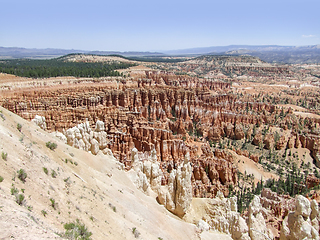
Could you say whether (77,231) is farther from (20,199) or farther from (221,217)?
(221,217)

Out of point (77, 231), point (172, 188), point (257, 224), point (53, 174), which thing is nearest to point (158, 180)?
point (172, 188)

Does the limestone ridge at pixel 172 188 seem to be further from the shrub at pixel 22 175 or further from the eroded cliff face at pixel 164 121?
the shrub at pixel 22 175

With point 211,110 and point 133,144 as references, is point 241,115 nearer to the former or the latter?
point 211,110

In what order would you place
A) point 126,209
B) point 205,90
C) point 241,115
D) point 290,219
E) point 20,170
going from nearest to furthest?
point 20,170, point 126,209, point 290,219, point 241,115, point 205,90

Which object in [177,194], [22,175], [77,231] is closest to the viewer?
[77,231]

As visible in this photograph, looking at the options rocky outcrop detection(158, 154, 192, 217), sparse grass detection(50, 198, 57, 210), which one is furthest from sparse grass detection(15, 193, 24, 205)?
rocky outcrop detection(158, 154, 192, 217)

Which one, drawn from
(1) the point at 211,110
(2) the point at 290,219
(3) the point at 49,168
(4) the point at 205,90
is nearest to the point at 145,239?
(3) the point at 49,168

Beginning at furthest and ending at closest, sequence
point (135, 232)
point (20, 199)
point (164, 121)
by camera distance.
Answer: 1. point (164, 121)
2. point (135, 232)
3. point (20, 199)
